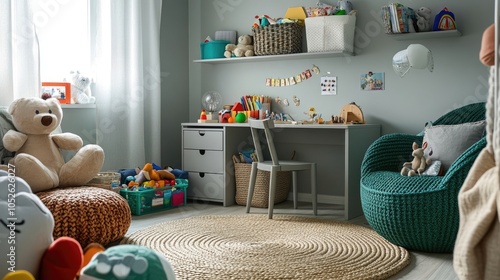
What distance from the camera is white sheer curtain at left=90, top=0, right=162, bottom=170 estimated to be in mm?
4035

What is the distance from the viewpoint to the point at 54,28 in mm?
3936

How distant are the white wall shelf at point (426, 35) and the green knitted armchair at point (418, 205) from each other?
117cm

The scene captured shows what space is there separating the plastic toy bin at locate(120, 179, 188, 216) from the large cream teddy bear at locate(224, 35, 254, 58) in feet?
3.64

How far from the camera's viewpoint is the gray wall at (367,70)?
372 centimetres

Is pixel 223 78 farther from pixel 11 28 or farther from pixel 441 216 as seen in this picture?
pixel 441 216

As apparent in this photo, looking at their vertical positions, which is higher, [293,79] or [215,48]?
[215,48]

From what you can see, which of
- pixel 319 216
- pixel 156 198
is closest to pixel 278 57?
pixel 319 216

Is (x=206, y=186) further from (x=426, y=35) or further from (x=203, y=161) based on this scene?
(x=426, y=35)

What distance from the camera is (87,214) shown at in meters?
2.67

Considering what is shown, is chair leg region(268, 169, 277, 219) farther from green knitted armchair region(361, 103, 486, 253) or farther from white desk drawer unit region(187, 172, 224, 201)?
green knitted armchair region(361, 103, 486, 253)

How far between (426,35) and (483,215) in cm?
267

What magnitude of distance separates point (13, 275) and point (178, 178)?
288 cm

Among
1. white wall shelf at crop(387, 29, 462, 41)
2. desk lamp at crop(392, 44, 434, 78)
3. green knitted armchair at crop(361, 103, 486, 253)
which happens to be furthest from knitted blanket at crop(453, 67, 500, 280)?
white wall shelf at crop(387, 29, 462, 41)

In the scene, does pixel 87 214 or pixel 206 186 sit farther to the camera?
pixel 206 186
